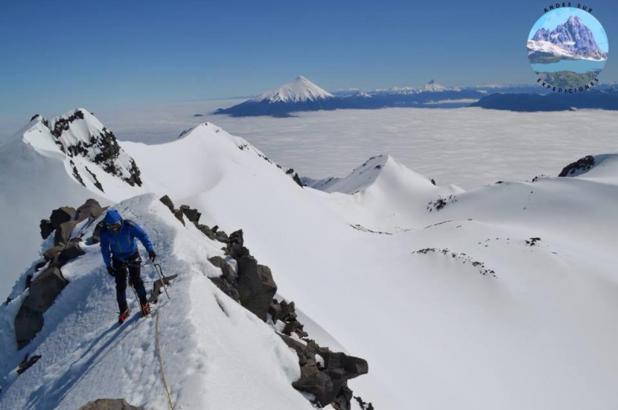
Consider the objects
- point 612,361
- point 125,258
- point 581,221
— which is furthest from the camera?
point 581,221

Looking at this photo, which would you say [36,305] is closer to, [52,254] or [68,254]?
[68,254]

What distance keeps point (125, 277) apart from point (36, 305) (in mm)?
5669

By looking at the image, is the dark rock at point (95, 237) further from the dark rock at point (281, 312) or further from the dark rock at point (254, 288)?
the dark rock at point (281, 312)

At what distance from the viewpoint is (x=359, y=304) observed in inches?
1405

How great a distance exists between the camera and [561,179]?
3044 inches

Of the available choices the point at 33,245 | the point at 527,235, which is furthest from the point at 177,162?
the point at 527,235

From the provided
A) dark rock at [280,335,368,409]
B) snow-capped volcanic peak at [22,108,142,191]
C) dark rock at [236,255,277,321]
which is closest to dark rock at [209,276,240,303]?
dark rock at [236,255,277,321]

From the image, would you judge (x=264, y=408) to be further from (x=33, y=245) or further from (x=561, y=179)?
(x=561, y=179)

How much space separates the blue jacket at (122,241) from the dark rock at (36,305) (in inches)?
195

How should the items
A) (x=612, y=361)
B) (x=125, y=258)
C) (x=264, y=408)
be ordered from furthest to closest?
(x=612, y=361)
(x=125, y=258)
(x=264, y=408)

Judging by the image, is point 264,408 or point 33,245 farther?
point 33,245

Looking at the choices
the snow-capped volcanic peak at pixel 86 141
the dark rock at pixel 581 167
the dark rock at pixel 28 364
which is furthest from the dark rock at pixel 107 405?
the dark rock at pixel 581 167

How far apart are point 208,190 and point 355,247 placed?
23.2m

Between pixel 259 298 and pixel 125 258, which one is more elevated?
pixel 125 258
